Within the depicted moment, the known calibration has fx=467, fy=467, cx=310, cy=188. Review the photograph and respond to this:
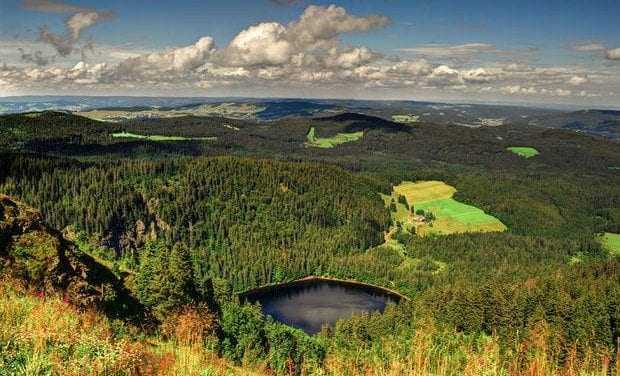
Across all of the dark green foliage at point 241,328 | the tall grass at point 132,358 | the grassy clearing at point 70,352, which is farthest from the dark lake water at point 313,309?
the grassy clearing at point 70,352

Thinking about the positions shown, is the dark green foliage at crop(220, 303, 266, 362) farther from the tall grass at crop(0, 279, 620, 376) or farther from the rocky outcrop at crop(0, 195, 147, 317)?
the tall grass at crop(0, 279, 620, 376)

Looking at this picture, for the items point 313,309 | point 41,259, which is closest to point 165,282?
point 41,259

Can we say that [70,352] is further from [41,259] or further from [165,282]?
[165,282]

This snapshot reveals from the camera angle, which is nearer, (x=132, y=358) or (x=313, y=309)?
(x=132, y=358)

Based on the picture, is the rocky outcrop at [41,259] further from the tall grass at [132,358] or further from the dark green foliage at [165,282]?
the tall grass at [132,358]

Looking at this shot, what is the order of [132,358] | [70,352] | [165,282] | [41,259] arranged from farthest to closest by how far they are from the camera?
[165,282] → [41,259] → [70,352] → [132,358]

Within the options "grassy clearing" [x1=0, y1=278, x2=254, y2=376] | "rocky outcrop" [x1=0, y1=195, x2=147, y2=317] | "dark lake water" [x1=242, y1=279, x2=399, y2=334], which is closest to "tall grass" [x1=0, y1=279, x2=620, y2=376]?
"grassy clearing" [x1=0, y1=278, x2=254, y2=376]

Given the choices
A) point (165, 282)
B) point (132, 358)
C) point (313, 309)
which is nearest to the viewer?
point (132, 358)

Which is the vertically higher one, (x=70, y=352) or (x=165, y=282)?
(x=70, y=352)

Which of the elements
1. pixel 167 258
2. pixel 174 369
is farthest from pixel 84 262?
pixel 174 369

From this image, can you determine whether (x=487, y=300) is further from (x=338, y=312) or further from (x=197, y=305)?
(x=197, y=305)

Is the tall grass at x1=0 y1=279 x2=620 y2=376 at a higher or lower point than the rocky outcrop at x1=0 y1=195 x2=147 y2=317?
higher
